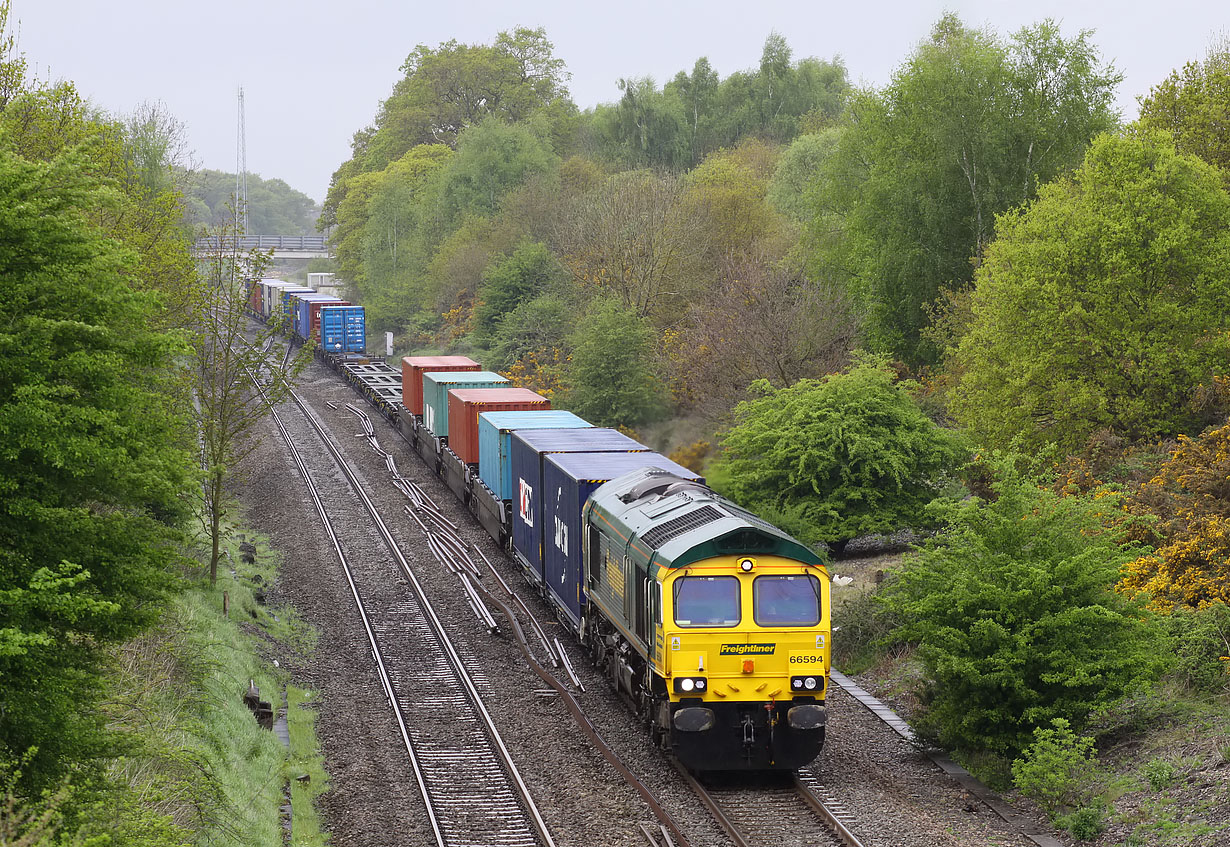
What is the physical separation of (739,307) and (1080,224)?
495 inches

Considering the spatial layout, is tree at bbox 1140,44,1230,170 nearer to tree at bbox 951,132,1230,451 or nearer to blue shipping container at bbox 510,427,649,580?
tree at bbox 951,132,1230,451

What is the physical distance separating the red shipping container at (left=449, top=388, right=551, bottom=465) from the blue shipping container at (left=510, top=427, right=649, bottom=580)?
201 inches

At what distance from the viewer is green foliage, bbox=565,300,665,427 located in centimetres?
3959

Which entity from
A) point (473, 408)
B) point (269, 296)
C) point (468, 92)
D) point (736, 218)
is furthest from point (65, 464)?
point (468, 92)

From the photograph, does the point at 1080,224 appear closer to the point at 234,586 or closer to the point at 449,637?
the point at 449,637

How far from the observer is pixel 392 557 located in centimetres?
2762

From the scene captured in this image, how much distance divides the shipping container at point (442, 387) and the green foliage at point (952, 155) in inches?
518

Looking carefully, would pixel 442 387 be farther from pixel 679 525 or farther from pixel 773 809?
pixel 773 809

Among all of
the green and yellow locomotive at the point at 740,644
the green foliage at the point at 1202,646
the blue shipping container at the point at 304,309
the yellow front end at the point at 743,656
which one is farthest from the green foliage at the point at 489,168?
the yellow front end at the point at 743,656

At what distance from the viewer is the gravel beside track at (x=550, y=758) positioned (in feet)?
42.8

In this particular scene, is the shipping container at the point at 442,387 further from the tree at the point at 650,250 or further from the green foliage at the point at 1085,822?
the green foliage at the point at 1085,822

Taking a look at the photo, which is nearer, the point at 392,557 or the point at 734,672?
the point at 734,672

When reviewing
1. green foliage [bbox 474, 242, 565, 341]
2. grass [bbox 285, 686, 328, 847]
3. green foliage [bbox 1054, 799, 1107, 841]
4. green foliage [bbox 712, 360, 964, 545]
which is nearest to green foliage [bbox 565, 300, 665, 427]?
green foliage [bbox 712, 360, 964, 545]

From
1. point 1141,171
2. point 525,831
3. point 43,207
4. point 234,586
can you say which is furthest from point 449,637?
point 1141,171
